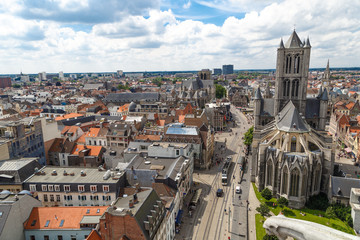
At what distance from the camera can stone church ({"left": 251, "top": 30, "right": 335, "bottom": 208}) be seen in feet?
193

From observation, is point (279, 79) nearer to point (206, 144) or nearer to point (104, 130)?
point (206, 144)

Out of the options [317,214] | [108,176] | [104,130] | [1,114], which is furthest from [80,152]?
[1,114]

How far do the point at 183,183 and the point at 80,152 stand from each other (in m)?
35.4

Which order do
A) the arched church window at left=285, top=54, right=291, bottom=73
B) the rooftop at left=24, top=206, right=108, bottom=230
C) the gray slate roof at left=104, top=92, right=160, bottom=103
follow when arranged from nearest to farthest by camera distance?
the rooftop at left=24, top=206, right=108, bottom=230 < the arched church window at left=285, top=54, right=291, bottom=73 < the gray slate roof at left=104, top=92, right=160, bottom=103

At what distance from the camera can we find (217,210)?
193 ft

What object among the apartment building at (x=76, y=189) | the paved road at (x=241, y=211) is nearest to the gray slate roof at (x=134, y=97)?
the paved road at (x=241, y=211)

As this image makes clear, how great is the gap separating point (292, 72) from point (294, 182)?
118 feet

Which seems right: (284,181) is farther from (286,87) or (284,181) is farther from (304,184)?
(286,87)

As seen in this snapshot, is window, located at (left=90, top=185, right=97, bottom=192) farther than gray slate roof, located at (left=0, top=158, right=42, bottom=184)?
No

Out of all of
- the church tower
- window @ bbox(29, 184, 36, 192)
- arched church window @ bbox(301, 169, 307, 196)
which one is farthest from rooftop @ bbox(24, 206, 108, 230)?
the church tower

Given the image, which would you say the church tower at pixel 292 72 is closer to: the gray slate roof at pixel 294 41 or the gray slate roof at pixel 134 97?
the gray slate roof at pixel 294 41

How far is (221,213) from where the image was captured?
2264 inches

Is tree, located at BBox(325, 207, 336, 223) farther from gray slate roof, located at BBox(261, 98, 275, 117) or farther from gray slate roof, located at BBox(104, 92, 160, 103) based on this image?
gray slate roof, located at BBox(104, 92, 160, 103)

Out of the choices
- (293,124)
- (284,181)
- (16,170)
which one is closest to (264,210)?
(284,181)
